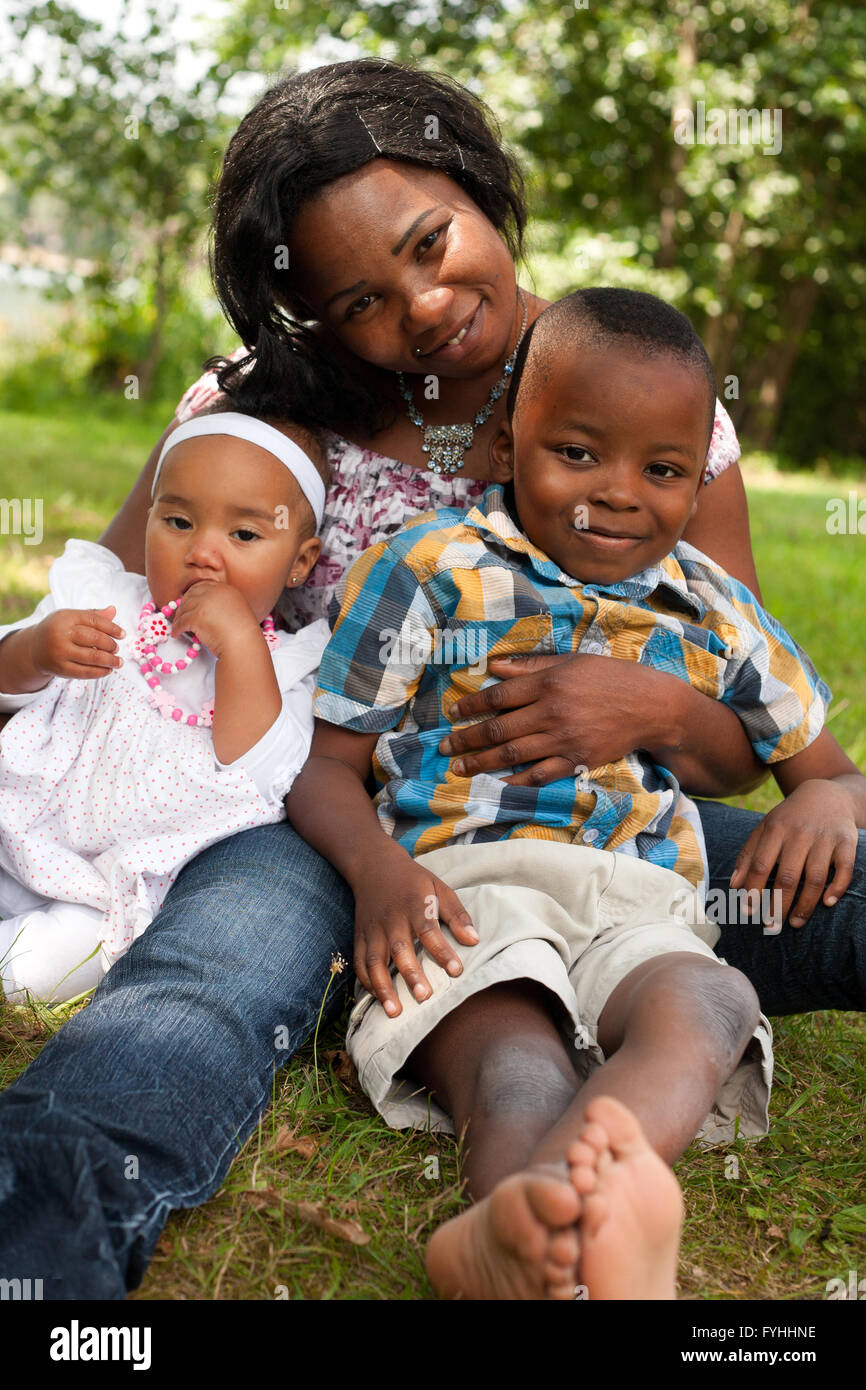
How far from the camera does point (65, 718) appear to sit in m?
2.33

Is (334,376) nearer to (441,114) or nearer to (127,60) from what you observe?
(441,114)

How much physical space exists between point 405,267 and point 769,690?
1.03 meters

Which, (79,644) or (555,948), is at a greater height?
(79,644)

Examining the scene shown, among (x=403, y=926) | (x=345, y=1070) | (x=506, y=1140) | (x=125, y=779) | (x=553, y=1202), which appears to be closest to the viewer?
(x=553, y=1202)

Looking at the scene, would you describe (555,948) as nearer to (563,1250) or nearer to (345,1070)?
(345,1070)

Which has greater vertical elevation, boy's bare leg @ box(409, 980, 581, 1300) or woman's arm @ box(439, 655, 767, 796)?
woman's arm @ box(439, 655, 767, 796)

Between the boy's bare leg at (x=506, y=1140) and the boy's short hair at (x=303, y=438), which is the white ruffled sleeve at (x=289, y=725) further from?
the boy's bare leg at (x=506, y=1140)

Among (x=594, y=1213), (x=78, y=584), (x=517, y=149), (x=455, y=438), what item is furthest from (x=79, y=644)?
(x=517, y=149)

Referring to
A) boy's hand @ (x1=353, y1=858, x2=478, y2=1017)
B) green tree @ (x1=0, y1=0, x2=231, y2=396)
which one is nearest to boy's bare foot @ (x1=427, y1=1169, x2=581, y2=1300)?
boy's hand @ (x1=353, y1=858, x2=478, y2=1017)

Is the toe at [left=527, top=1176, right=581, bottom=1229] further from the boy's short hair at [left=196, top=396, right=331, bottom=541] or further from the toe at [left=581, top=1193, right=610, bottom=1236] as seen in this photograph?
the boy's short hair at [left=196, top=396, right=331, bottom=541]

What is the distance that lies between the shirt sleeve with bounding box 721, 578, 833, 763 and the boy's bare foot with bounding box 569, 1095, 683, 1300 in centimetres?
110

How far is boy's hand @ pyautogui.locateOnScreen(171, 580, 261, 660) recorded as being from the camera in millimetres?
2230

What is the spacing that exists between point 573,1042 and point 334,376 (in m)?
1.45

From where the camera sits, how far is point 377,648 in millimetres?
2137
